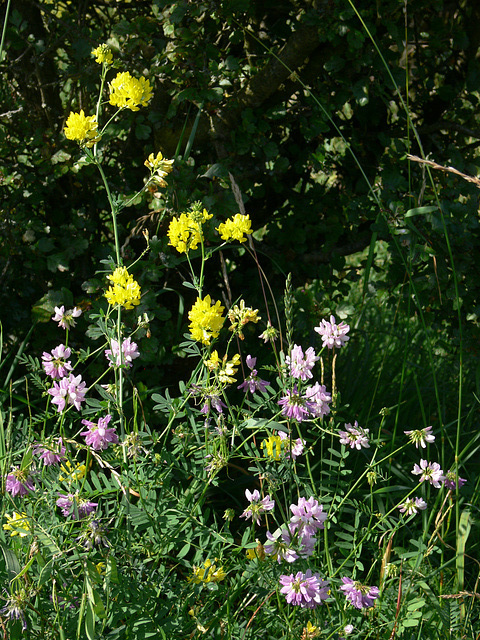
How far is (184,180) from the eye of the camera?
2.19 m

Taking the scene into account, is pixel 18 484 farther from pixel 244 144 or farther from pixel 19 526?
pixel 244 144

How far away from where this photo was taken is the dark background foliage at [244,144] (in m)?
2.21

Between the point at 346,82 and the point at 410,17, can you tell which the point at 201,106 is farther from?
the point at 410,17

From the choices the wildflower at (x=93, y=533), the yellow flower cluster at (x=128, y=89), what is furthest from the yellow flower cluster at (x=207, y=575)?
the yellow flower cluster at (x=128, y=89)

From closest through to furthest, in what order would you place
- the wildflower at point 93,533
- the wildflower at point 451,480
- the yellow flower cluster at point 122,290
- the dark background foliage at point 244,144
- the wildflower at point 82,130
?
the wildflower at point 93,533
the yellow flower cluster at point 122,290
the wildflower at point 82,130
the wildflower at point 451,480
the dark background foliage at point 244,144

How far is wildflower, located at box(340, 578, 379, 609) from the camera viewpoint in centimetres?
142

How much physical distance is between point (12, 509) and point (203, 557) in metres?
0.45

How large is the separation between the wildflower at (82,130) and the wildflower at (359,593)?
3.46 ft

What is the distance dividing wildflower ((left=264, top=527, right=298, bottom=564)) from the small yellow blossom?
0.42 meters

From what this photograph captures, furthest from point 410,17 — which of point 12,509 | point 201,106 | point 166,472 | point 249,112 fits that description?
point 12,509

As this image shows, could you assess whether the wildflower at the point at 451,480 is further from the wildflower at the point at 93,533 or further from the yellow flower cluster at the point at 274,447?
the wildflower at the point at 93,533

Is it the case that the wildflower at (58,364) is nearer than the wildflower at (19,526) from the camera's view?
No

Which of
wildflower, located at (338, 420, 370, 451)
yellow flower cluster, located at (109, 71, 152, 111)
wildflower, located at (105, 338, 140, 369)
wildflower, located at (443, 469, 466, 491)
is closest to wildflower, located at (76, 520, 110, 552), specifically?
wildflower, located at (105, 338, 140, 369)

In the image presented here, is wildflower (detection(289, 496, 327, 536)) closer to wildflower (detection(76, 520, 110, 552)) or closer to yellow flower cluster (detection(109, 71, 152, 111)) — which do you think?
wildflower (detection(76, 520, 110, 552))
